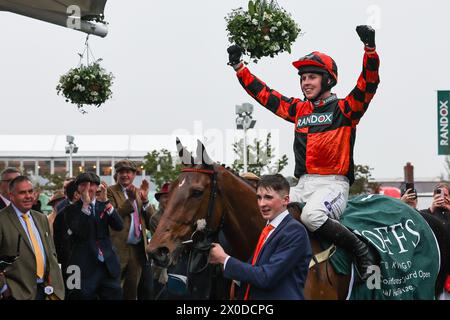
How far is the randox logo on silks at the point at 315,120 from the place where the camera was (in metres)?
7.09

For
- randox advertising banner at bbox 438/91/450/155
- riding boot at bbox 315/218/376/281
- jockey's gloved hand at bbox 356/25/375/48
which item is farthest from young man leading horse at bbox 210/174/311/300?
randox advertising banner at bbox 438/91/450/155

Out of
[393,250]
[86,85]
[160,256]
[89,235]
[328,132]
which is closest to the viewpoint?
[160,256]

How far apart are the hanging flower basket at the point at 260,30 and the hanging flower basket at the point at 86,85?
2.41m

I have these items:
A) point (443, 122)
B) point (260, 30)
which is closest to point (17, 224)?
point (260, 30)

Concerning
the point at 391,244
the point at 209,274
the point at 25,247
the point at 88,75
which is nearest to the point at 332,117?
the point at 391,244

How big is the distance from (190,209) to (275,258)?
4.24ft

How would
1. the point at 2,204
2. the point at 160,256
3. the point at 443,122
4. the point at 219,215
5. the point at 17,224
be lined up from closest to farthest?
1. the point at 160,256
2. the point at 219,215
3. the point at 17,224
4. the point at 2,204
5. the point at 443,122

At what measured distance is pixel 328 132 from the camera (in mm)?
7078

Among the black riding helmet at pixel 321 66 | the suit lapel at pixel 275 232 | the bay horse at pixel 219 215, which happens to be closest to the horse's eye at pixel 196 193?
the bay horse at pixel 219 215

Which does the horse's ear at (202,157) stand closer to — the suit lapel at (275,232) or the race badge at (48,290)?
the suit lapel at (275,232)

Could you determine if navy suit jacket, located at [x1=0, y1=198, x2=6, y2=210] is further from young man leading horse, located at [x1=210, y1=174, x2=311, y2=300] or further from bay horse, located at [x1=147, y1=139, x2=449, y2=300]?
young man leading horse, located at [x1=210, y1=174, x2=311, y2=300]

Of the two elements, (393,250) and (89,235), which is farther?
(89,235)

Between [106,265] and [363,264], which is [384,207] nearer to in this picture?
[363,264]

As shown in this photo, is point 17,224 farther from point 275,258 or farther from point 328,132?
point 275,258
